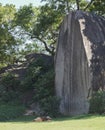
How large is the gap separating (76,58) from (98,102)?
3.96 m

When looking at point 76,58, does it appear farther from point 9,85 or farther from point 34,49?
point 34,49

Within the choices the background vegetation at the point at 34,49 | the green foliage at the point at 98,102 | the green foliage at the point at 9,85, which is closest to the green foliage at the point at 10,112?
the background vegetation at the point at 34,49

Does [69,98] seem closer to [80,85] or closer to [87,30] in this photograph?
[80,85]

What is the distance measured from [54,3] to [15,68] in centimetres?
553

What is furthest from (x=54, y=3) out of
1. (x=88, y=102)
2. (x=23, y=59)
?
(x=88, y=102)

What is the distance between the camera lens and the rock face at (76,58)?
71.4ft

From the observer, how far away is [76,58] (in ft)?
74.5

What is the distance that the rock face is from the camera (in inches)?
857

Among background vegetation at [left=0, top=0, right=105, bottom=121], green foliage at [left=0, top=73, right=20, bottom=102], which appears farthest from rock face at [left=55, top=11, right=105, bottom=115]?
green foliage at [left=0, top=73, right=20, bottom=102]

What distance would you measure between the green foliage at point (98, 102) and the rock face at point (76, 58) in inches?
49.2

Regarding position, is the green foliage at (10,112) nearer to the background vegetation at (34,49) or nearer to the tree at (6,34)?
the background vegetation at (34,49)

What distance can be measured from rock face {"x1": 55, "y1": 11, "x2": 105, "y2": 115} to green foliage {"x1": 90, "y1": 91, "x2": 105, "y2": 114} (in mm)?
1250

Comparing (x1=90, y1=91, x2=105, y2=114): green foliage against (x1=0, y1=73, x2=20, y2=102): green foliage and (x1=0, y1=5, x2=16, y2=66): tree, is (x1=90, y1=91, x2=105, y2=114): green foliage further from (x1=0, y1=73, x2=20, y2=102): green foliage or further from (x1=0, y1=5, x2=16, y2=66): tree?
(x1=0, y1=5, x2=16, y2=66): tree

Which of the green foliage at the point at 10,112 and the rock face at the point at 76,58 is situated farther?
the rock face at the point at 76,58
